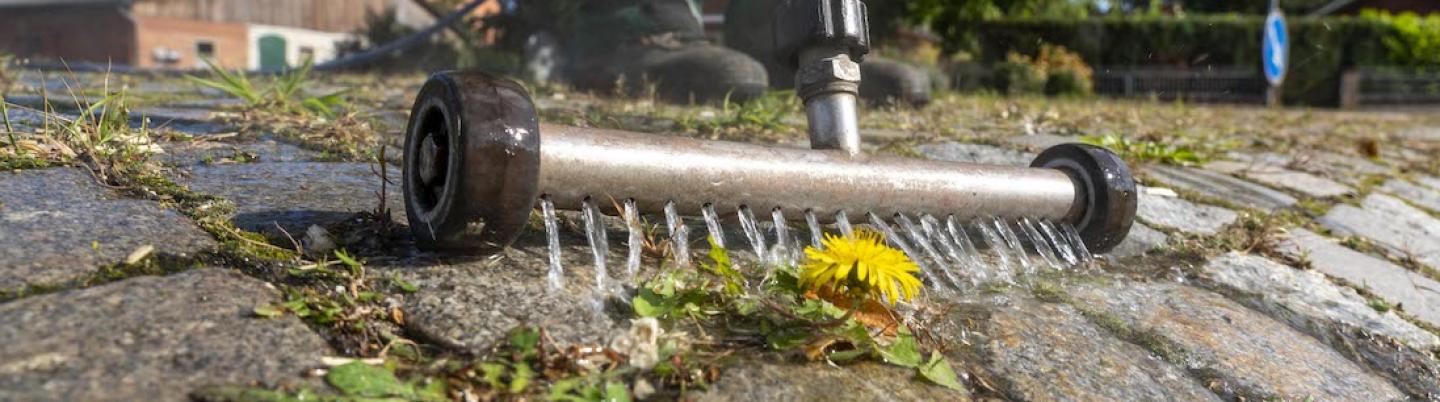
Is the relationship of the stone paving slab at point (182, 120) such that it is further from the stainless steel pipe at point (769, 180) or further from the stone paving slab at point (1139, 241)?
the stone paving slab at point (1139, 241)

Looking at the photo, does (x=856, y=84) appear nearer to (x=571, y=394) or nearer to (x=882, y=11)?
(x=571, y=394)

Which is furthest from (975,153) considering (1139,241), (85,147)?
(85,147)

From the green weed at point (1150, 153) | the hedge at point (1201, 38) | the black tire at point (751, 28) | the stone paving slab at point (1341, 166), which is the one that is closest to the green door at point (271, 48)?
the hedge at point (1201, 38)

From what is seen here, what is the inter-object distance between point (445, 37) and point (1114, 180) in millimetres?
6352

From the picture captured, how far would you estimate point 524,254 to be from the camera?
1.59 metres

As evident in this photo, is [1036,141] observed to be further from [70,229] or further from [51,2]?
[51,2]

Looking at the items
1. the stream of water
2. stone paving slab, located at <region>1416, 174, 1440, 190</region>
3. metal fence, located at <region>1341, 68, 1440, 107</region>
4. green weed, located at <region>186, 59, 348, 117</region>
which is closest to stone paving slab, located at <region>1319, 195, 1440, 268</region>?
stone paving slab, located at <region>1416, 174, 1440, 190</region>

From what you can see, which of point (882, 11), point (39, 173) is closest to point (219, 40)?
point (882, 11)

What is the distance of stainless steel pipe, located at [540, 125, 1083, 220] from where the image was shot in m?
1.53

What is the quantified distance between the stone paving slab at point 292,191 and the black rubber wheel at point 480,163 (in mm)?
299

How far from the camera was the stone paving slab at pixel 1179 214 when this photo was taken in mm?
2535

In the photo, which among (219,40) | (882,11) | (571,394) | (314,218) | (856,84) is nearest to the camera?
(571,394)

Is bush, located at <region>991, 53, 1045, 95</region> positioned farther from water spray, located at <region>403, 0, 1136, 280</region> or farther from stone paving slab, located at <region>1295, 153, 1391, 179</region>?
water spray, located at <region>403, 0, 1136, 280</region>

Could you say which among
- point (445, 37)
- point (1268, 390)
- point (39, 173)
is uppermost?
point (445, 37)
